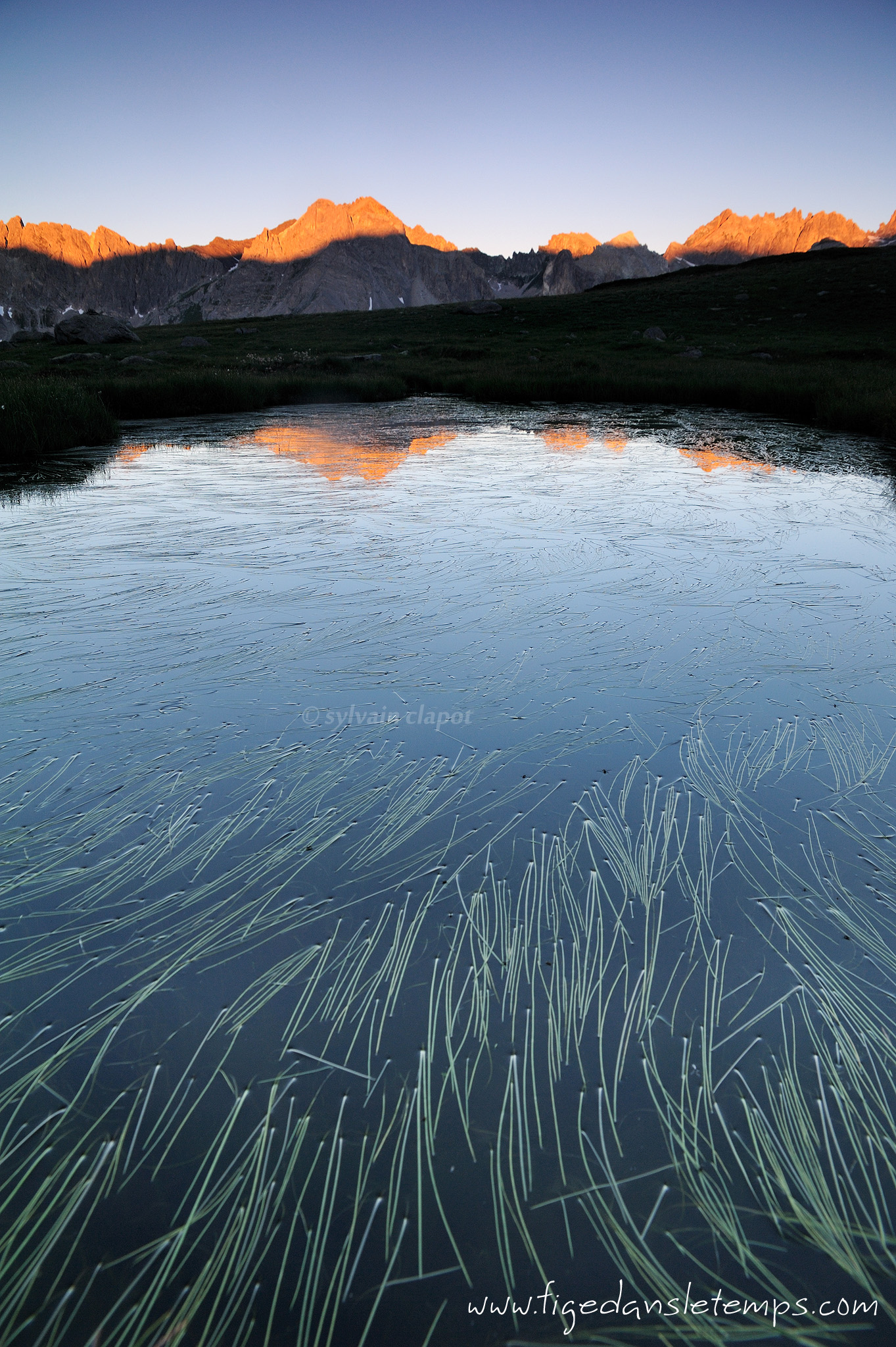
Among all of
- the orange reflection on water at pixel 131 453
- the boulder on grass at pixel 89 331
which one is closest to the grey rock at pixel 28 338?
the boulder on grass at pixel 89 331

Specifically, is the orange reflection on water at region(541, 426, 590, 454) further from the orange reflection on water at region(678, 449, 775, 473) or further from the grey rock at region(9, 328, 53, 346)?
the grey rock at region(9, 328, 53, 346)

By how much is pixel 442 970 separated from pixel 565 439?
12358 mm

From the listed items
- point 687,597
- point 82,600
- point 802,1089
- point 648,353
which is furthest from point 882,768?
point 648,353

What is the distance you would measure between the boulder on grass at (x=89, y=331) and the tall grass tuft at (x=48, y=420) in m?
27.6

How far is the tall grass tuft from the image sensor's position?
10664 mm

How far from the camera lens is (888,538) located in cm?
634

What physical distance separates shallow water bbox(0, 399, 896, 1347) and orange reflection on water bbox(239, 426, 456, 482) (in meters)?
5.29

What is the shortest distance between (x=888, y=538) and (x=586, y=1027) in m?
6.16

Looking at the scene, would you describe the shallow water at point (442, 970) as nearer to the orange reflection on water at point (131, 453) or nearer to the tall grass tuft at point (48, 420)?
the orange reflection on water at point (131, 453)

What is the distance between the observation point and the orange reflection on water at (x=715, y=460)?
1010cm

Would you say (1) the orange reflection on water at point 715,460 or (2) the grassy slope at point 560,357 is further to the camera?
(2) the grassy slope at point 560,357

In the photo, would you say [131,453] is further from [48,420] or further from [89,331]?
[89,331]

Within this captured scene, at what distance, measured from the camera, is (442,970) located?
181cm

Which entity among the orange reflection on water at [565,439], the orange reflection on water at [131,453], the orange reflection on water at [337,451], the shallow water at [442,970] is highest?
the orange reflection on water at [565,439]
